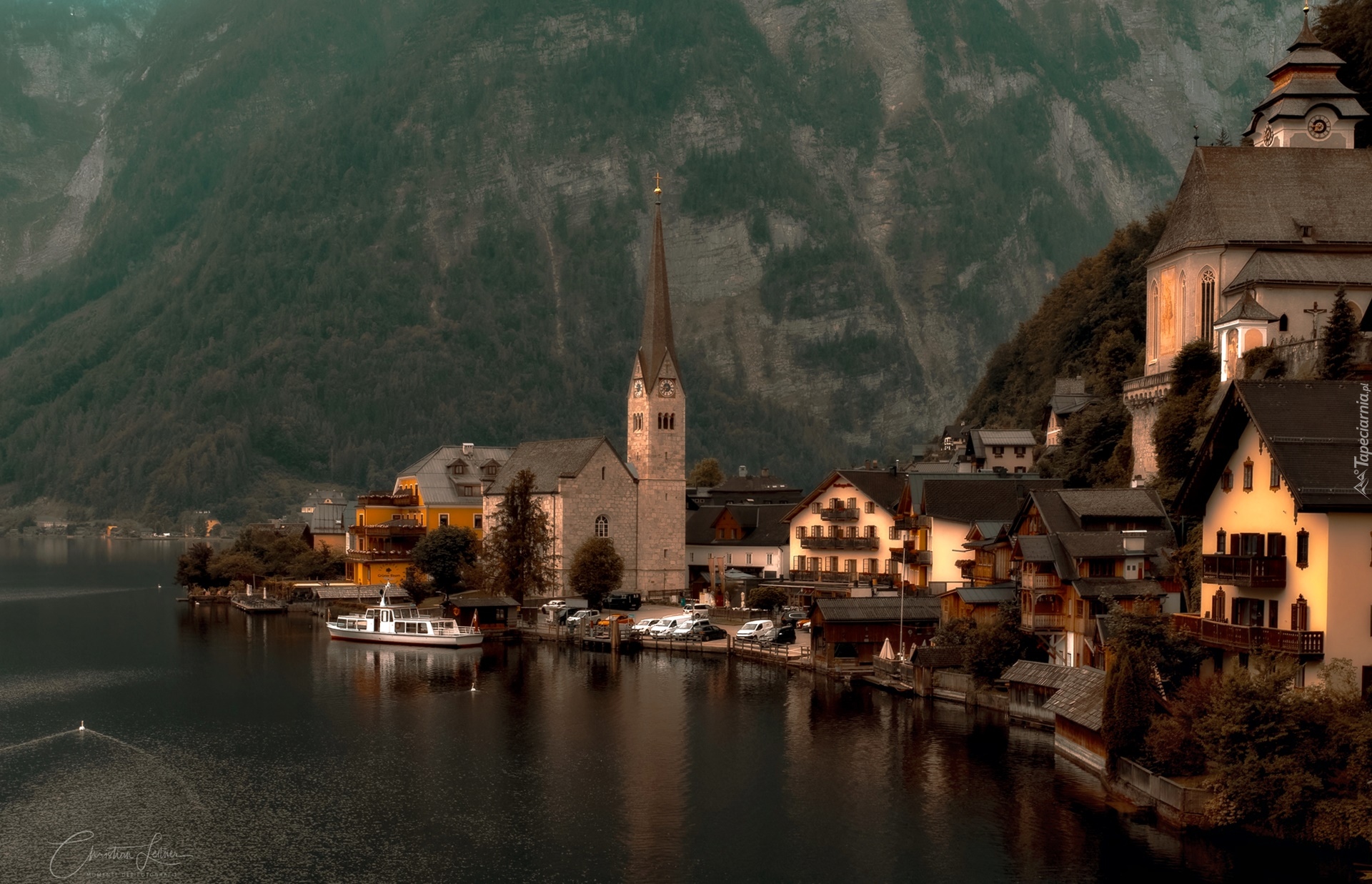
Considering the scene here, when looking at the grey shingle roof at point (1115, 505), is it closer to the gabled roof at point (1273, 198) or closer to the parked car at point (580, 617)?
the gabled roof at point (1273, 198)

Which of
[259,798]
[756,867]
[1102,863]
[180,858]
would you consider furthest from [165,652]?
[1102,863]

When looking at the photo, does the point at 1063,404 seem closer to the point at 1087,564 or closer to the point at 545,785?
the point at 1087,564

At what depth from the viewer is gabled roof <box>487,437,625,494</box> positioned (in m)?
102

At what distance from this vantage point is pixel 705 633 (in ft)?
270

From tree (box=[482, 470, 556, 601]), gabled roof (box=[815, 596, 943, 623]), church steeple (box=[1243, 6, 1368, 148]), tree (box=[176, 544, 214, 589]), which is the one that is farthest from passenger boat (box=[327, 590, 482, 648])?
church steeple (box=[1243, 6, 1368, 148])

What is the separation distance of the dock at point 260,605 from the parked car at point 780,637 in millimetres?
45699

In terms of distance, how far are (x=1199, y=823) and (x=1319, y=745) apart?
388 cm

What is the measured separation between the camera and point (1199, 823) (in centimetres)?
3972

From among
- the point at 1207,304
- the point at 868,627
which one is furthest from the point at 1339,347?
the point at 868,627

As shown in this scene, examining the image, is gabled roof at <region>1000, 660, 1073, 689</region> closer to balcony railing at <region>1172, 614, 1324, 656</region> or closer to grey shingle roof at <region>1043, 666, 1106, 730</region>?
grey shingle roof at <region>1043, 666, 1106, 730</region>

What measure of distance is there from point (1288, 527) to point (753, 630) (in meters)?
40.0

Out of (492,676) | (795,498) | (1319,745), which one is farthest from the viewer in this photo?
(795,498)

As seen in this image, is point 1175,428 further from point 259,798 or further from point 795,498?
point 795,498

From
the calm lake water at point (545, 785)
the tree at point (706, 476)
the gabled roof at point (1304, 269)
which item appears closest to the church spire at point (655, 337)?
the calm lake water at point (545, 785)
